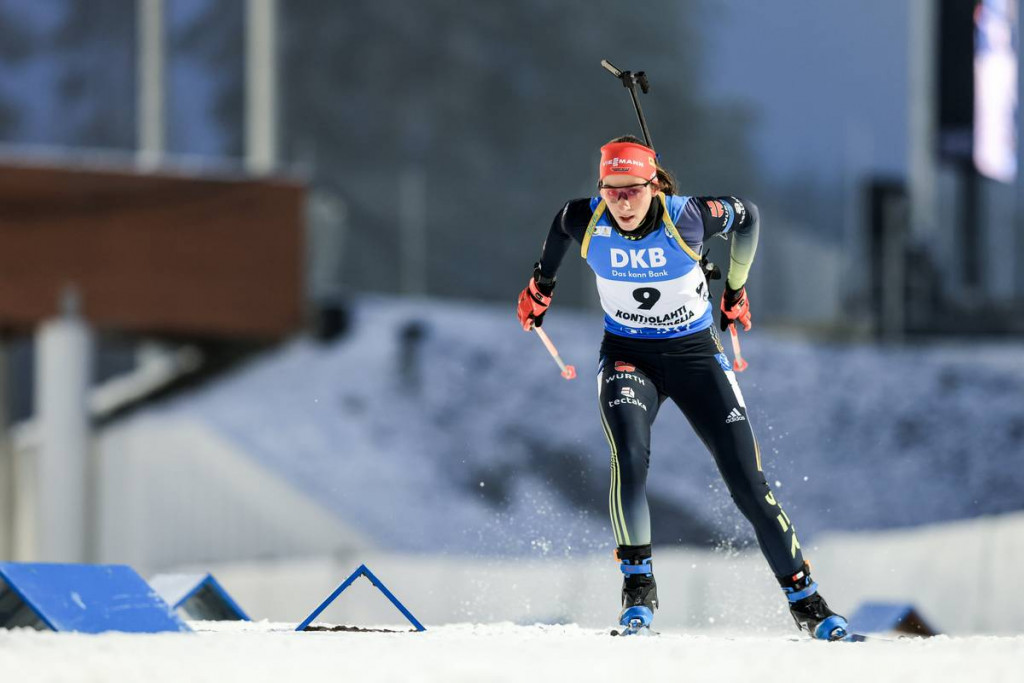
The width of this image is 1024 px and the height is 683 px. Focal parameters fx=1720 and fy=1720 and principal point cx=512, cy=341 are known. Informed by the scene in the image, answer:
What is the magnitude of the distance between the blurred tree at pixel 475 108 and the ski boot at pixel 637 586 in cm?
2948

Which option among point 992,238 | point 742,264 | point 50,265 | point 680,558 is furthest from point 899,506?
point 742,264

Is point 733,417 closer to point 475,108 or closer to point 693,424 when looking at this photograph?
point 693,424

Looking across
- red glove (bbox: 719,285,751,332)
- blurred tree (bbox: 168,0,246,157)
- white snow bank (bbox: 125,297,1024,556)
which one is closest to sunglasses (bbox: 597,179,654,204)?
red glove (bbox: 719,285,751,332)

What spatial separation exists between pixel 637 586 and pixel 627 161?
1.66 meters

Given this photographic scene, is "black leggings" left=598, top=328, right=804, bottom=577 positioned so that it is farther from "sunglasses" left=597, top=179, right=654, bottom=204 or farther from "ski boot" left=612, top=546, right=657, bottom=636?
"sunglasses" left=597, top=179, right=654, bottom=204

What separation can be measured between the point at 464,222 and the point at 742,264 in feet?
95.5

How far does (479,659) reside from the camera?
17.2 ft

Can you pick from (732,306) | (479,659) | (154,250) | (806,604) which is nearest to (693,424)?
(732,306)

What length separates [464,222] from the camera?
36.1 meters

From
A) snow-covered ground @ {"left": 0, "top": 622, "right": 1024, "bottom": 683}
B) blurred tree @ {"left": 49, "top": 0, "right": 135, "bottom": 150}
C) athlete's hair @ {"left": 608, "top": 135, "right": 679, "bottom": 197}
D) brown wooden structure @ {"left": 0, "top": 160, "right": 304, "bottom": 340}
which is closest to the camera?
snow-covered ground @ {"left": 0, "top": 622, "right": 1024, "bottom": 683}

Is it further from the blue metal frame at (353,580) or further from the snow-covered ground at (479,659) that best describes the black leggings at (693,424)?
the blue metal frame at (353,580)

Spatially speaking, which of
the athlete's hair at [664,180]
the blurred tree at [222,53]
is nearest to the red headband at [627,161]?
the athlete's hair at [664,180]

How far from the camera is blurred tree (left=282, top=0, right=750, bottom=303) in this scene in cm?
3759

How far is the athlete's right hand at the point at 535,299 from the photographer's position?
7.10m
